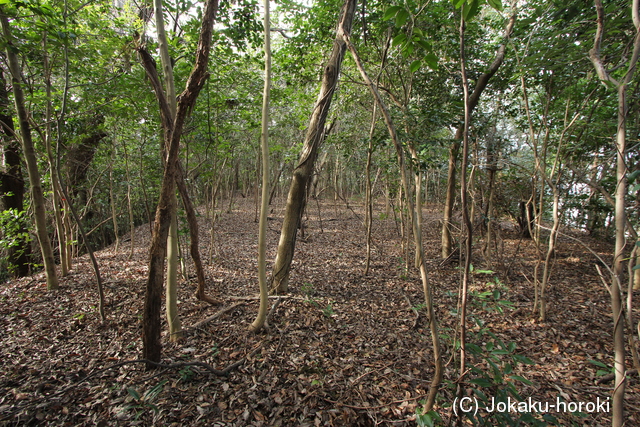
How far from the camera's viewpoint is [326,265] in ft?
21.5

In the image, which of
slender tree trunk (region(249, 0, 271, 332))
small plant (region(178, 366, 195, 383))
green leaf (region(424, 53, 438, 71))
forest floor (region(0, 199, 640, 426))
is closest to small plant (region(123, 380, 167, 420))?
forest floor (region(0, 199, 640, 426))

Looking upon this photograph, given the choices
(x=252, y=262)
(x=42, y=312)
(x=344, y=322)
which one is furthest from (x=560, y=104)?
(x=42, y=312)

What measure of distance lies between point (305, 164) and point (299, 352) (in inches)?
97.6

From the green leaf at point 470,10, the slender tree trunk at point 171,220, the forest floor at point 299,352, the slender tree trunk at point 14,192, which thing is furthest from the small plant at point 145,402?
the slender tree trunk at point 14,192

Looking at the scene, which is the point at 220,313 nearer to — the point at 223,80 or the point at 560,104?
the point at 223,80

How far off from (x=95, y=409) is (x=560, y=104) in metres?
7.27

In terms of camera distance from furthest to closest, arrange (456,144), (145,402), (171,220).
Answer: (456,144), (171,220), (145,402)

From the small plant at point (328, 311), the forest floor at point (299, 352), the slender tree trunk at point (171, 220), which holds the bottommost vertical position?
the forest floor at point (299, 352)

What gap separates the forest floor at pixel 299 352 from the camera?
239 centimetres

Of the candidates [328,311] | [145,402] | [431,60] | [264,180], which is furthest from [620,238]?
[145,402]

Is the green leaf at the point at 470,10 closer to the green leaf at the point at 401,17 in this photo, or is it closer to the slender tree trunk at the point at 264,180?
the green leaf at the point at 401,17

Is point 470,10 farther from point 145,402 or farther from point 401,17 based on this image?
point 145,402

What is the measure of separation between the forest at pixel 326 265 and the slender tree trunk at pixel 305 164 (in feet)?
0.10

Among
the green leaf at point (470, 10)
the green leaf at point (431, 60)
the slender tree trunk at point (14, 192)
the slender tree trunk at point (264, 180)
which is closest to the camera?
the green leaf at point (470, 10)
